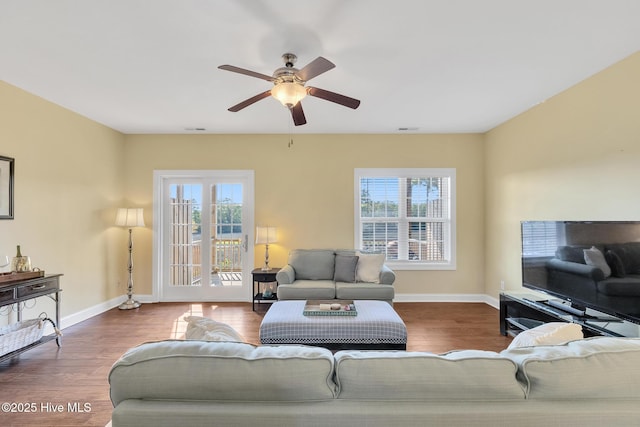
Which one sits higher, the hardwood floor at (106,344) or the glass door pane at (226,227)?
the glass door pane at (226,227)

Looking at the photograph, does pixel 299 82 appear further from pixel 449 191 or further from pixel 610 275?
pixel 449 191

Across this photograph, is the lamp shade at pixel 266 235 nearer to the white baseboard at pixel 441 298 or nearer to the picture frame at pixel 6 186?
the white baseboard at pixel 441 298

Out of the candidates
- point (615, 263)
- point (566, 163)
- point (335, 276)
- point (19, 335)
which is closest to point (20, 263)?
point (19, 335)

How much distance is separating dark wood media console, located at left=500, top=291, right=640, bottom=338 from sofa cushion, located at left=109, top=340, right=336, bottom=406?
2592 millimetres

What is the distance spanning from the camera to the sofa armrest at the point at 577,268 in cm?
248

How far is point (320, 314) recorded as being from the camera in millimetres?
2832

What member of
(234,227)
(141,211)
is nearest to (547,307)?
(234,227)

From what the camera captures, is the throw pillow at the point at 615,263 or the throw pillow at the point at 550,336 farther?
the throw pillow at the point at 615,263

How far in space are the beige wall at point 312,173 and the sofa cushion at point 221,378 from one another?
3.93 metres

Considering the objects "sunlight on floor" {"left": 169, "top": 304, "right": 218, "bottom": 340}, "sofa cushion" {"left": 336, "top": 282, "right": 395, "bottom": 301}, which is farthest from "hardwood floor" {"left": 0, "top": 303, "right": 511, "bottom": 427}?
"sofa cushion" {"left": 336, "top": 282, "right": 395, "bottom": 301}

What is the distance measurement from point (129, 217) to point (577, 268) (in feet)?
17.5

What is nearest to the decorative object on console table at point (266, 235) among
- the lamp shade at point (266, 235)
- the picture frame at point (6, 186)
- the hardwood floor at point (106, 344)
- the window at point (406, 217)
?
the lamp shade at point (266, 235)

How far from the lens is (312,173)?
16.1 ft

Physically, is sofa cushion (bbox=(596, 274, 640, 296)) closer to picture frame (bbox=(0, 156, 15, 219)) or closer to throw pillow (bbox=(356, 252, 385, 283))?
throw pillow (bbox=(356, 252, 385, 283))
